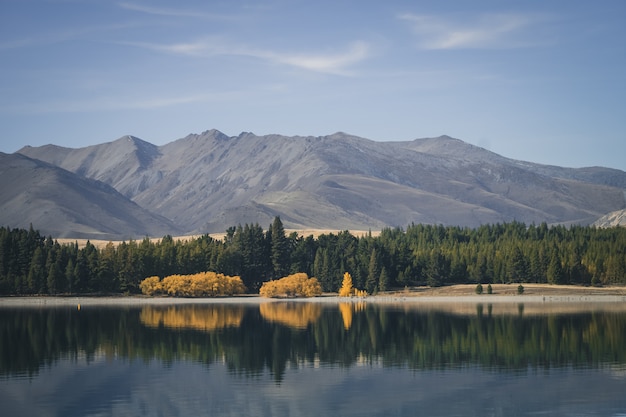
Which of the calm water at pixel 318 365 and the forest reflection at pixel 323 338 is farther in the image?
the forest reflection at pixel 323 338

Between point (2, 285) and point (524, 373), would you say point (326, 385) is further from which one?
point (2, 285)

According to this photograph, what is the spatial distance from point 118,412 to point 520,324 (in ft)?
229

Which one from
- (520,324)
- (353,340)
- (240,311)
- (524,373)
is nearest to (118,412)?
(524,373)

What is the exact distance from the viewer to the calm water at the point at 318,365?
63000 millimetres

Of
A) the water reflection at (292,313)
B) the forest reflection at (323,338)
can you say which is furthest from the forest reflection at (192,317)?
the water reflection at (292,313)

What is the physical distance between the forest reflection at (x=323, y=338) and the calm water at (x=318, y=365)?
190 mm

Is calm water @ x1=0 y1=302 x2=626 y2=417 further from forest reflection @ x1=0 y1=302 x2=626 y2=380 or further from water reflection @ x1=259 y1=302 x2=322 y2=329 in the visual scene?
water reflection @ x1=259 y1=302 x2=322 y2=329

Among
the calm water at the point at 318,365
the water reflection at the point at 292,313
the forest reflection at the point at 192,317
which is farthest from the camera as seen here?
the water reflection at the point at 292,313

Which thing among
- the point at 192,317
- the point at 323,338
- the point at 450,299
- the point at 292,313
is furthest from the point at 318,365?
the point at 450,299

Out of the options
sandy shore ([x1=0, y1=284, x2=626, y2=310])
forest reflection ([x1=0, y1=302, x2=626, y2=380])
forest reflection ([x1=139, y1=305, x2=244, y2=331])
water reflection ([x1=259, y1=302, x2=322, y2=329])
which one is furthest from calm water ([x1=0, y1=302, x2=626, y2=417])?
sandy shore ([x1=0, y1=284, x2=626, y2=310])

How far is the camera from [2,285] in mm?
190875

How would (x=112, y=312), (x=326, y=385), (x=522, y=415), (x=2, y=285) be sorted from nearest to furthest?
(x=522, y=415), (x=326, y=385), (x=112, y=312), (x=2, y=285)

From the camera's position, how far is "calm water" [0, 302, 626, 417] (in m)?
63.0

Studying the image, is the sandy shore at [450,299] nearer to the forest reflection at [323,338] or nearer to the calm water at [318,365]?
the forest reflection at [323,338]
